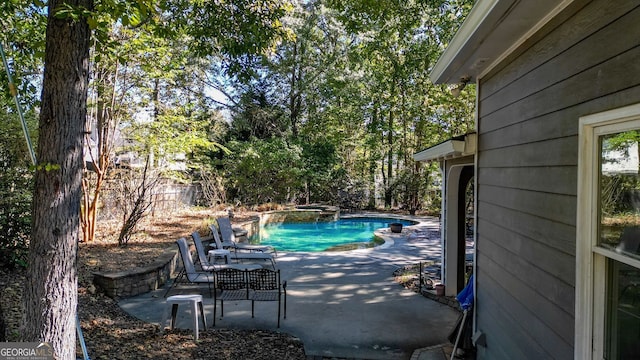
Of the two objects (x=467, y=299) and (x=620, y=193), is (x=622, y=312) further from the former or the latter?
(x=467, y=299)

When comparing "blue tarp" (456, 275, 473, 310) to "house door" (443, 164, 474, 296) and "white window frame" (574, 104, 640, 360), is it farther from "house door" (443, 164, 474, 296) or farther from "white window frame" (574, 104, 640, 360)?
"white window frame" (574, 104, 640, 360)

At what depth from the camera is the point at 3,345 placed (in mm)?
2740

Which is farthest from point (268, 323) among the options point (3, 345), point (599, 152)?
point (599, 152)

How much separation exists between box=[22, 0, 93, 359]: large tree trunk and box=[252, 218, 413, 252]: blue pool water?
1040 cm

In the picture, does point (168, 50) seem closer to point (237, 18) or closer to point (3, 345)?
point (237, 18)

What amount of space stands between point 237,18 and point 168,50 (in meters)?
4.64

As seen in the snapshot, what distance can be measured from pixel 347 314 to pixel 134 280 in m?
3.28

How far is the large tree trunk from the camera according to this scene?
2.62 meters

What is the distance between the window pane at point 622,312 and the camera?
1.62 metres

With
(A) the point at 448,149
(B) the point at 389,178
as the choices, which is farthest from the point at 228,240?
(B) the point at 389,178

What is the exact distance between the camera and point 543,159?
99.6 inches

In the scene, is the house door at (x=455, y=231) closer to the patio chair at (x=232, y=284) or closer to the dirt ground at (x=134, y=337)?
the dirt ground at (x=134, y=337)

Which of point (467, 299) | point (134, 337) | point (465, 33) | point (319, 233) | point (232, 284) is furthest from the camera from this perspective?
point (319, 233)

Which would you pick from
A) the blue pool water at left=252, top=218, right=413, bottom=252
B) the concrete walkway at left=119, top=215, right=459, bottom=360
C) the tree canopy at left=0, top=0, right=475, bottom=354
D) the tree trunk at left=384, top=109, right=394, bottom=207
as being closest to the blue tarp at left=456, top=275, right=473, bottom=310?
the concrete walkway at left=119, top=215, right=459, bottom=360
